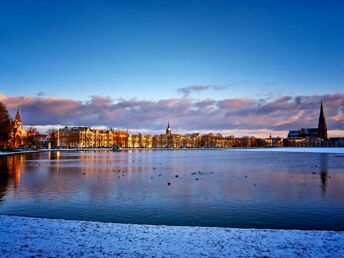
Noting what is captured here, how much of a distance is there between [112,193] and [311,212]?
1369 cm

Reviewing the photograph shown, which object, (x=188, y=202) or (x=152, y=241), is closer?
(x=152, y=241)

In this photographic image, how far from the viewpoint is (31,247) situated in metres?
10.7

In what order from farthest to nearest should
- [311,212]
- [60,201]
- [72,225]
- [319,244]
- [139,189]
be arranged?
[139,189] → [60,201] → [311,212] → [72,225] → [319,244]

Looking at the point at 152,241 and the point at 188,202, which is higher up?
the point at 152,241

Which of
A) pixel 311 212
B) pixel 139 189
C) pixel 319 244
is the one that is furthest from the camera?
pixel 139 189

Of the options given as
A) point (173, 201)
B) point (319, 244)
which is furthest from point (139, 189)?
point (319, 244)

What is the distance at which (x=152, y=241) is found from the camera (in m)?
11.8

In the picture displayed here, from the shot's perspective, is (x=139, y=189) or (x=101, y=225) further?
(x=139, y=189)

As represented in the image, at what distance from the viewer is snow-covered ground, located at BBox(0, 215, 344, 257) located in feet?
34.3

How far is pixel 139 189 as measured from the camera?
26.9 m

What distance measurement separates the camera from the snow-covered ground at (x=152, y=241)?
34.3 feet

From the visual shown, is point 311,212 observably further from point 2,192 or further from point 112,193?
point 2,192

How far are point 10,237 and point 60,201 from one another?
9.72 m

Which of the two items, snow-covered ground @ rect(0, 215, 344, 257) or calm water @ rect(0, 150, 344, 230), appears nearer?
snow-covered ground @ rect(0, 215, 344, 257)
